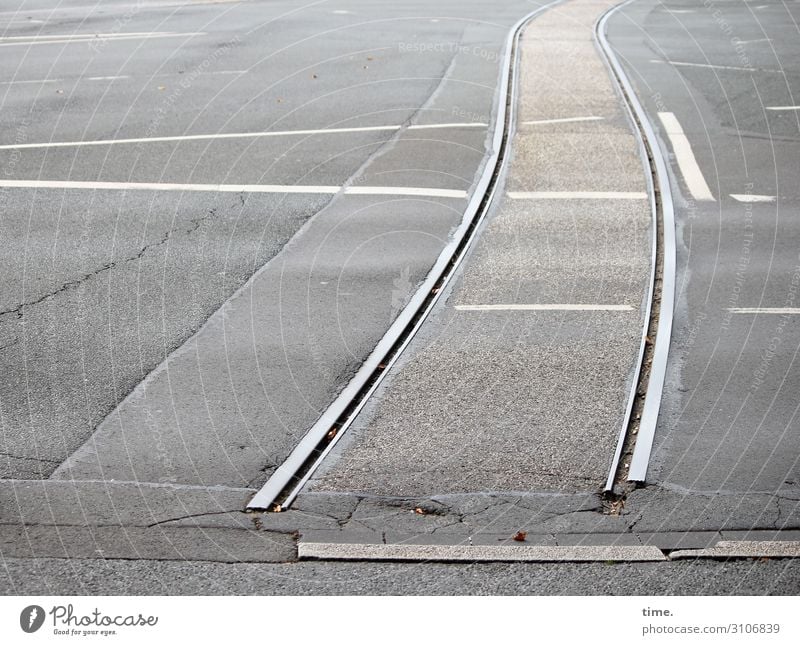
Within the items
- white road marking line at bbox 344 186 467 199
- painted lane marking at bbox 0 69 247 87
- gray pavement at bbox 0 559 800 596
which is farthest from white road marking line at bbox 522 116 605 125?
gray pavement at bbox 0 559 800 596

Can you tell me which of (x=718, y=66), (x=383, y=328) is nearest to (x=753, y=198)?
(x=383, y=328)

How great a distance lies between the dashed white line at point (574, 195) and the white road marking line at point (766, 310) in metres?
3.07

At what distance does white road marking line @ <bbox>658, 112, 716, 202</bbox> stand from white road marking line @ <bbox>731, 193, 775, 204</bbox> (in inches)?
10.2

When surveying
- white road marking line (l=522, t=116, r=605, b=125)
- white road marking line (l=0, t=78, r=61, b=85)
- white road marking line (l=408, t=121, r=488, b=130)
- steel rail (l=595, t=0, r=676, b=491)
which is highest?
white road marking line (l=0, t=78, r=61, b=85)

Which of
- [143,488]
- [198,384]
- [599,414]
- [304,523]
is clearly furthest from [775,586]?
[198,384]

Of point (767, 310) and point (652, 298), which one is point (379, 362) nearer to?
point (652, 298)

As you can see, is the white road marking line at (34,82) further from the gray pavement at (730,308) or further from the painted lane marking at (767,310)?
the painted lane marking at (767,310)

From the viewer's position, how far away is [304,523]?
5.26 meters

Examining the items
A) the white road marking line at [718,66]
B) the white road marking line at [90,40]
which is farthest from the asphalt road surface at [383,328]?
the white road marking line at [90,40]

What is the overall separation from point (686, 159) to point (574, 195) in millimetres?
2093

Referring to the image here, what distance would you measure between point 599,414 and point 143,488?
2.75 metres

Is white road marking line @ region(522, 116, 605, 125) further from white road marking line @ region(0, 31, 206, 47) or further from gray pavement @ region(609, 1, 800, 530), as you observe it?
white road marking line @ region(0, 31, 206, 47)

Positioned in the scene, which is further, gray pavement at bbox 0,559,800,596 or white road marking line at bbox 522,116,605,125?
white road marking line at bbox 522,116,605,125

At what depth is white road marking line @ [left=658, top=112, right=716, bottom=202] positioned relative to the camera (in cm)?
1098
